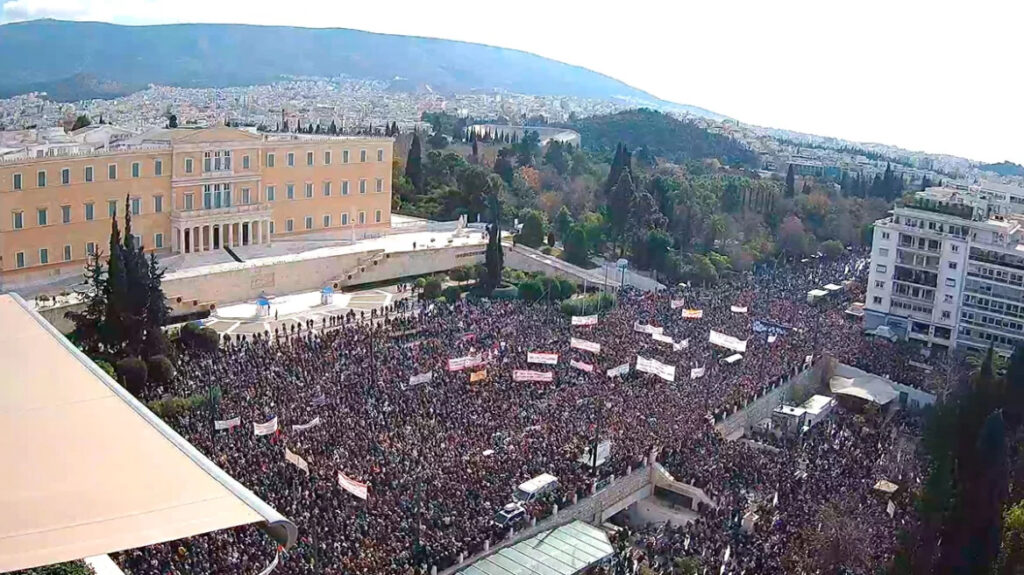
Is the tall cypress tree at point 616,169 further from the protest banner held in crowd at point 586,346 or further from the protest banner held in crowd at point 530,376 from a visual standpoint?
the protest banner held in crowd at point 530,376

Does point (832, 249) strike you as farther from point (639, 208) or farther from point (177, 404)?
point (177, 404)

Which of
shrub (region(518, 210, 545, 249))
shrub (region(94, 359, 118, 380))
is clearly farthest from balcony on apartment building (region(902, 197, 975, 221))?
shrub (region(94, 359, 118, 380))

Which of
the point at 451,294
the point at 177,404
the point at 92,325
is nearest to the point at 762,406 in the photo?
the point at 451,294

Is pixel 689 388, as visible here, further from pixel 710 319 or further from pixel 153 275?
pixel 153 275

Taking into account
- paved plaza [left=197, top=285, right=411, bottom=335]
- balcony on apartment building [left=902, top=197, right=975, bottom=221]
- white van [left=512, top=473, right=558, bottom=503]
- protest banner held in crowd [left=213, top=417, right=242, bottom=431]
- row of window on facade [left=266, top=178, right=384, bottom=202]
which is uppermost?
balcony on apartment building [left=902, top=197, right=975, bottom=221]

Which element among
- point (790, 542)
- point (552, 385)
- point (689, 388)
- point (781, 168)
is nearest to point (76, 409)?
point (790, 542)

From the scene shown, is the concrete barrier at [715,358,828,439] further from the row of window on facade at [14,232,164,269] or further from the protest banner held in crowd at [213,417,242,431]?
the row of window on facade at [14,232,164,269]
